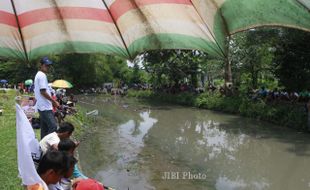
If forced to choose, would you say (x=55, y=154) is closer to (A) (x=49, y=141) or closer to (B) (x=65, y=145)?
(B) (x=65, y=145)

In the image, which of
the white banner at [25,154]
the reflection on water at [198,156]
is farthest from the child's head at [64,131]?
the reflection on water at [198,156]

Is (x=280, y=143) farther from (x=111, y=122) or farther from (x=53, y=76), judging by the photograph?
(x=53, y=76)

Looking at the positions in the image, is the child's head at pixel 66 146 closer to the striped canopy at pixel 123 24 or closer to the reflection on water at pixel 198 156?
the striped canopy at pixel 123 24

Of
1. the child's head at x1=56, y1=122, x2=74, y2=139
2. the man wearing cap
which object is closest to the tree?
the man wearing cap

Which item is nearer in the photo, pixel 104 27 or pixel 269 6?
pixel 269 6

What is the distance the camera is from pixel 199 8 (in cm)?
193

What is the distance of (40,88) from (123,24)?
3.29m

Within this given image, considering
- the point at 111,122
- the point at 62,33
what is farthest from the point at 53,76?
the point at 62,33

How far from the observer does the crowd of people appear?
8.89ft

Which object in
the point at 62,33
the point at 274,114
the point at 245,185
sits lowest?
the point at 245,185

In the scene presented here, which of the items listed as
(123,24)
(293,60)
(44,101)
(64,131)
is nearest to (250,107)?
(293,60)

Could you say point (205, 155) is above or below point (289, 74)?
below

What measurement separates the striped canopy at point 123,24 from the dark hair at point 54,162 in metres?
0.74

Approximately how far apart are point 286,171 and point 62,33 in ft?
31.1
